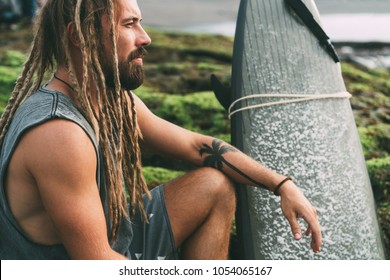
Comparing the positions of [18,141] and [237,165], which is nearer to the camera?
[18,141]

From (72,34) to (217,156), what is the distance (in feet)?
2.48

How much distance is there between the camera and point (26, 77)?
6.77 feet

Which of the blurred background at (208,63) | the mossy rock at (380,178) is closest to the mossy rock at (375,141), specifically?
the blurred background at (208,63)

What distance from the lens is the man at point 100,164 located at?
1661 mm

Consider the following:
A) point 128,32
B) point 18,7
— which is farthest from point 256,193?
point 18,7

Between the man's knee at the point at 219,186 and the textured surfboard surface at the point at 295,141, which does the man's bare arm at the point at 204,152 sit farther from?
the textured surfboard surface at the point at 295,141

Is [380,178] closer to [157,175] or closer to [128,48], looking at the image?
[157,175]

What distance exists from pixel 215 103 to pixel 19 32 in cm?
362

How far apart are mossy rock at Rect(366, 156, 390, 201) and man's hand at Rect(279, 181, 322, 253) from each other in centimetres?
122

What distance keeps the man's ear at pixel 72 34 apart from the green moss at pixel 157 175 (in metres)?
1.38

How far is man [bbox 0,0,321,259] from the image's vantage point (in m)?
1.66

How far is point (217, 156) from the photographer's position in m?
2.34

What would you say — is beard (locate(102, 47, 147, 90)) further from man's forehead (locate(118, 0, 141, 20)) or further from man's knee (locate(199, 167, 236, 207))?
man's knee (locate(199, 167, 236, 207))

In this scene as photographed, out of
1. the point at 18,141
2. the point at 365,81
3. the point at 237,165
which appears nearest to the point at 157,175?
the point at 237,165
